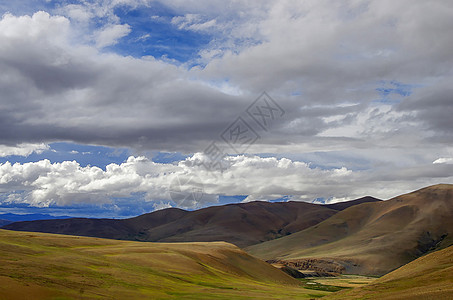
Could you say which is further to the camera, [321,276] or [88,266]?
[321,276]

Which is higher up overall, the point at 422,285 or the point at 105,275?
the point at 105,275

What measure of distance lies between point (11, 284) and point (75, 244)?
59.6 meters

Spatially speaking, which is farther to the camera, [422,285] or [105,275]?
[105,275]

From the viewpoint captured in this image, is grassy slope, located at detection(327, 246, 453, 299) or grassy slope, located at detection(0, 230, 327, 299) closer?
grassy slope, located at detection(327, 246, 453, 299)

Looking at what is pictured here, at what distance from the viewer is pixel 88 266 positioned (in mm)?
67375

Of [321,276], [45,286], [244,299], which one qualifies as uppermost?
[45,286]

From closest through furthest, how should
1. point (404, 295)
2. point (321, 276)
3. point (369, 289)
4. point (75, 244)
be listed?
point (404, 295), point (369, 289), point (75, 244), point (321, 276)

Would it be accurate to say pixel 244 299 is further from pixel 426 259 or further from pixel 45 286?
pixel 426 259

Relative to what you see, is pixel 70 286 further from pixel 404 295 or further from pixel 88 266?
pixel 404 295

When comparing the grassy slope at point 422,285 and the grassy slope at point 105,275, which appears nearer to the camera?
the grassy slope at point 422,285

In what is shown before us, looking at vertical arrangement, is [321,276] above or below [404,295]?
below

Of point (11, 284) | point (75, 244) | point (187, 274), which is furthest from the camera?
point (75, 244)

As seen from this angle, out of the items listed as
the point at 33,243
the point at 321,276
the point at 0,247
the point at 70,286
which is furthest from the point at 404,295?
the point at 321,276

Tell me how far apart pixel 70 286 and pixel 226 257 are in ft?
255
